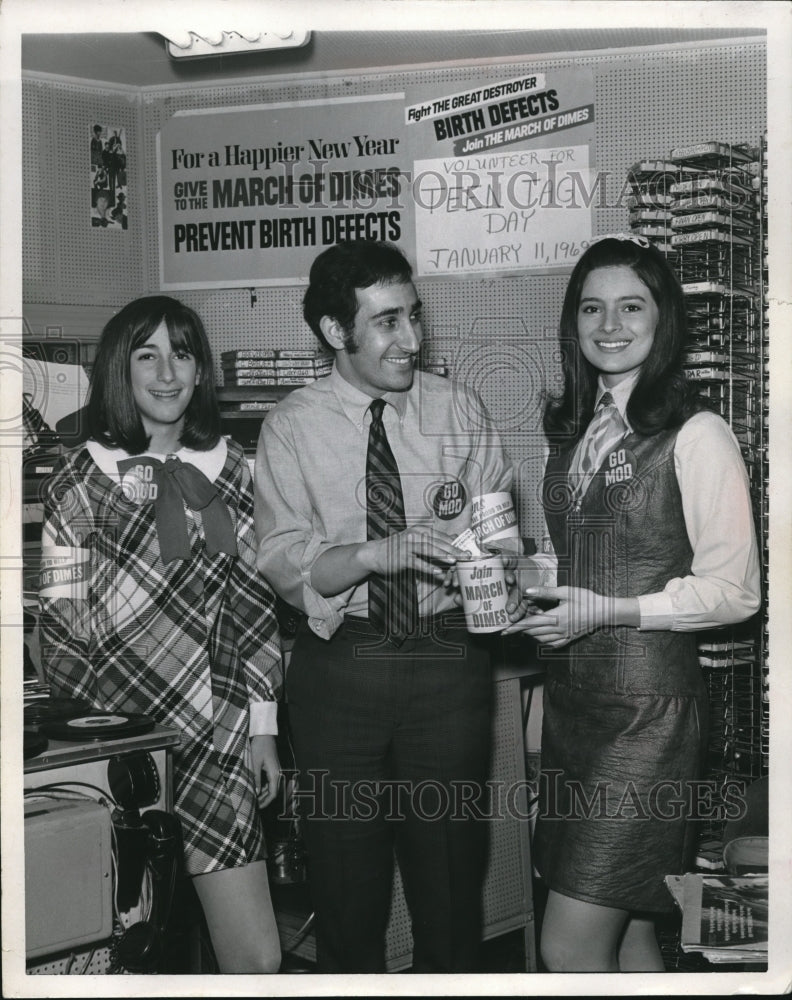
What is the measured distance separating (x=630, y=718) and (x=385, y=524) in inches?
26.5

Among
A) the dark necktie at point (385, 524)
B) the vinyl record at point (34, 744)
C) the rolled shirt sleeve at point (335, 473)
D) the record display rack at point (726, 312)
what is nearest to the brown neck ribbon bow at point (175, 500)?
the rolled shirt sleeve at point (335, 473)

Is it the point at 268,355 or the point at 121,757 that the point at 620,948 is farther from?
the point at 268,355

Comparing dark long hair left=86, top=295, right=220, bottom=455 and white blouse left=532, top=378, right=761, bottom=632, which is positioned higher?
dark long hair left=86, top=295, right=220, bottom=455

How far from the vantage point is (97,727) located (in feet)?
7.26

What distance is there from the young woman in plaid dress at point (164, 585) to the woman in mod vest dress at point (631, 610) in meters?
0.68

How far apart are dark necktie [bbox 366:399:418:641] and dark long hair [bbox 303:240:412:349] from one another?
0.23 m

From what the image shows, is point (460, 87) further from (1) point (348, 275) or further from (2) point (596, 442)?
(2) point (596, 442)

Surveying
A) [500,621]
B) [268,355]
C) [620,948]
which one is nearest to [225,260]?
[268,355]

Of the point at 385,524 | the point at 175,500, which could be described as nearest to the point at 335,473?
the point at 385,524

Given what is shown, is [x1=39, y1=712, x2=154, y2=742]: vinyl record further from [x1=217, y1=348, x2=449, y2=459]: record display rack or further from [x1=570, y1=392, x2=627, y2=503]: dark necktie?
[x1=570, y1=392, x2=627, y2=503]: dark necktie

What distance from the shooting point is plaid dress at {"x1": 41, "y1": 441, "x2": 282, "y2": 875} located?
8.30 ft

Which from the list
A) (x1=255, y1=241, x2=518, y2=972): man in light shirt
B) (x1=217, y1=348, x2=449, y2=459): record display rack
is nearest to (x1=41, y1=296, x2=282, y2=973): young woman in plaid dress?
(x1=255, y1=241, x2=518, y2=972): man in light shirt

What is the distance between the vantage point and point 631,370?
2.36 m

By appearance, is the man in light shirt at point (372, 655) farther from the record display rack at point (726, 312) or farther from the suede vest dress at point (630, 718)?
the record display rack at point (726, 312)
